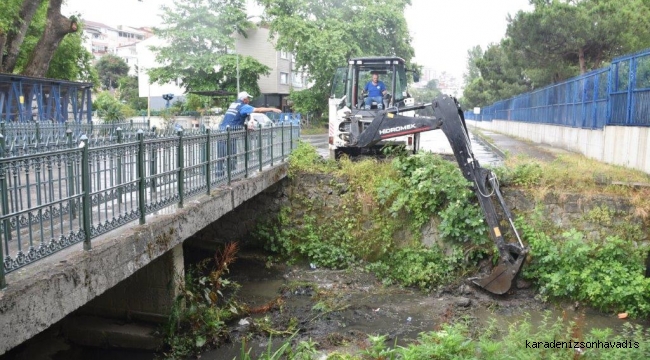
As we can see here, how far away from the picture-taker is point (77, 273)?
4512 mm

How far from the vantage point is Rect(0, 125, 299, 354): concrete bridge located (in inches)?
159

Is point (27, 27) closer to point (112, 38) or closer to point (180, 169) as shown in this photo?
point (180, 169)

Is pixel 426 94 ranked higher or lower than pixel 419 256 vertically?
higher

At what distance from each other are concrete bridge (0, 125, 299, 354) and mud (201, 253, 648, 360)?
5.60 feet

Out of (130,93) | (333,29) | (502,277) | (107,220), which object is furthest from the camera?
(130,93)

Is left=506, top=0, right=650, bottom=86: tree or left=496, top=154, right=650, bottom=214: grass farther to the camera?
left=506, top=0, right=650, bottom=86: tree

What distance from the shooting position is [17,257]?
13.2 ft

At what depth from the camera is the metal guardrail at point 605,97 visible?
1157 cm

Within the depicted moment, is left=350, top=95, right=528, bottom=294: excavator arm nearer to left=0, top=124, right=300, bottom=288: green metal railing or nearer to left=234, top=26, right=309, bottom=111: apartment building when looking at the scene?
left=0, top=124, right=300, bottom=288: green metal railing

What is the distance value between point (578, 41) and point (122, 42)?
99203 mm

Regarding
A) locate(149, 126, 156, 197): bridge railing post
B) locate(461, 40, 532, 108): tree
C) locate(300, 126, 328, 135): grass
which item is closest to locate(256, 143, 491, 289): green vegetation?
locate(149, 126, 156, 197): bridge railing post

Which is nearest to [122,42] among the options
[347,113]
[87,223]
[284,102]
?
[284,102]

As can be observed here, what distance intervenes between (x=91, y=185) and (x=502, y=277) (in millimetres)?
6709

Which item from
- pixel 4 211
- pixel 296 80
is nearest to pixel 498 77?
pixel 296 80
